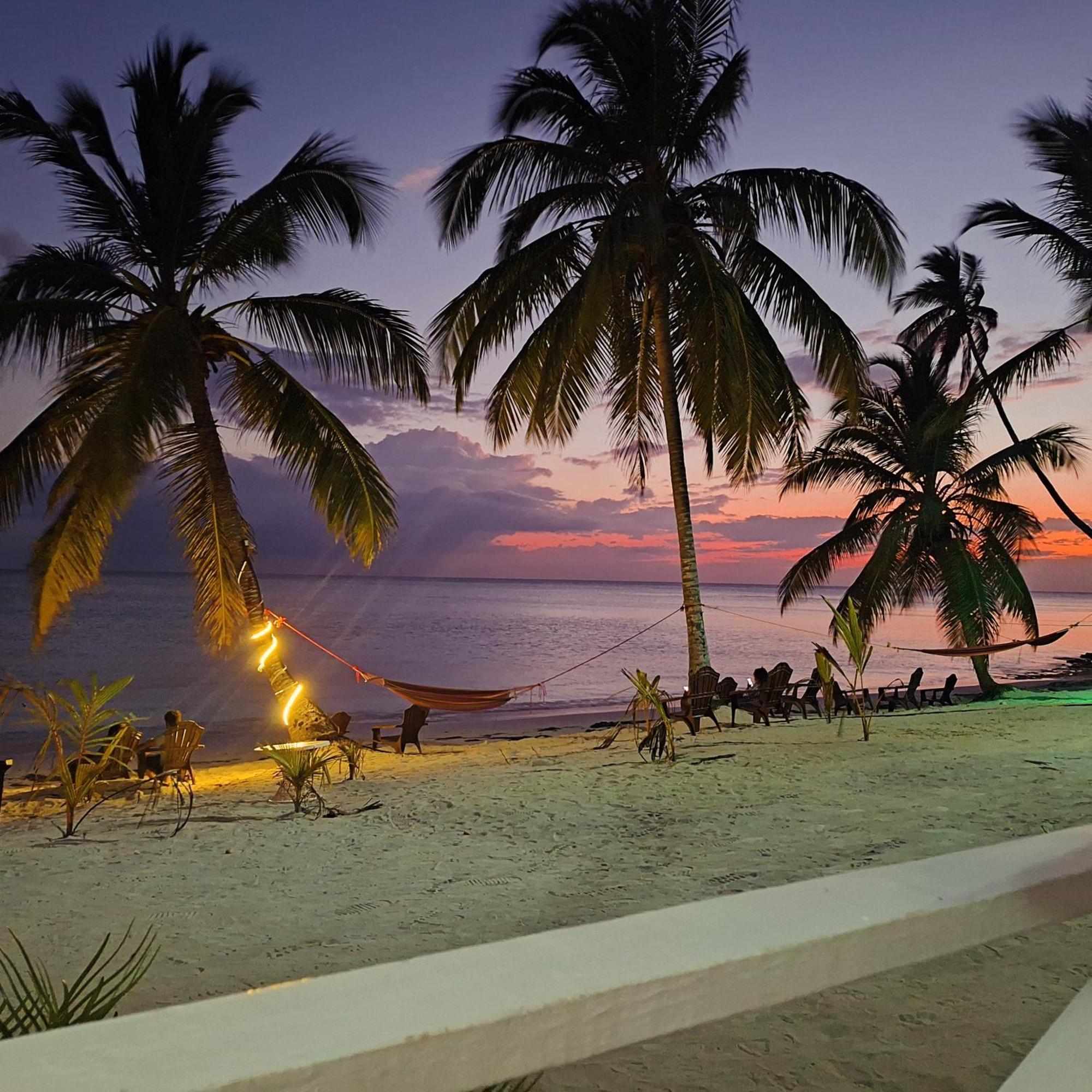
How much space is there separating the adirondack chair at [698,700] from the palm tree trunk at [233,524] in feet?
9.65

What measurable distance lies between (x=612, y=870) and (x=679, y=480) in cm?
568

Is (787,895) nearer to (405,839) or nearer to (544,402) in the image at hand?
(405,839)

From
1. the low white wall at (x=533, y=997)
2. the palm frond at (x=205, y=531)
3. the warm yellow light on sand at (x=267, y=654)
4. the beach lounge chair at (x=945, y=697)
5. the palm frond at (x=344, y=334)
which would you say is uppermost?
the palm frond at (x=344, y=334)

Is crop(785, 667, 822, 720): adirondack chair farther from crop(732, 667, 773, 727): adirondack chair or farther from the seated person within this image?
the seated person

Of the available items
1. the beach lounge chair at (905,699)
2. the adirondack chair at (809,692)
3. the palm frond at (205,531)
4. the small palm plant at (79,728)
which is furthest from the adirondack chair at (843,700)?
the small palm plant at (79,728)

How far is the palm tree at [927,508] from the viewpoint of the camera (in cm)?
1051

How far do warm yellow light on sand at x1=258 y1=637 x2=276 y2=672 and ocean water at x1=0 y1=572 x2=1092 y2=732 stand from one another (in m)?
0.54

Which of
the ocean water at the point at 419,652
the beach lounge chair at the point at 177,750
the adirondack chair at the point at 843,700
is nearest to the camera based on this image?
the beach lounge chair at the point at 177,750

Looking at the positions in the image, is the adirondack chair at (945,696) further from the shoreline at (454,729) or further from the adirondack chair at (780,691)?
the adirondack chair at (780,691)

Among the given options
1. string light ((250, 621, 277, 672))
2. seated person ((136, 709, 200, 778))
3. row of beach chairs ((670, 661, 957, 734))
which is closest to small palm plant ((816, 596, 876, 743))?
row of beach chairs ((670, 661, 957, 734))

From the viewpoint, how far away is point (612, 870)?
3.28m

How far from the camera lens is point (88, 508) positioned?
6.88 meters

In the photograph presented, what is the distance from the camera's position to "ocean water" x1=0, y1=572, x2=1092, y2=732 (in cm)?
1583

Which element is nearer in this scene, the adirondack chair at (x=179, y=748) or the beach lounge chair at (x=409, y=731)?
the adirondack chair at (x=179, y=748)
